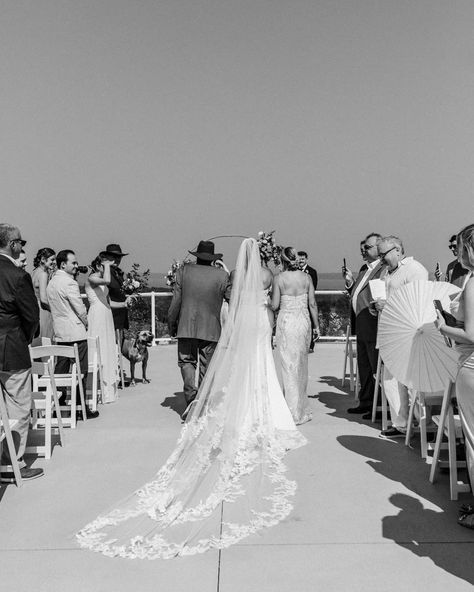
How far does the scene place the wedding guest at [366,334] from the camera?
773cm

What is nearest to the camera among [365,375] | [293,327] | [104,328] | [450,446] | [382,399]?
[450,446]

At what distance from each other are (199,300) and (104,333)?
2.14m

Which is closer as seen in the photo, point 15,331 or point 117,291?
point 15,331

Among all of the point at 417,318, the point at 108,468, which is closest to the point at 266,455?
the point at 108,468

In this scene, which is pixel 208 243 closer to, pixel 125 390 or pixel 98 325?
pixel 98 325

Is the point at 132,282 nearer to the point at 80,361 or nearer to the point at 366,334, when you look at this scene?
the point at 80,361

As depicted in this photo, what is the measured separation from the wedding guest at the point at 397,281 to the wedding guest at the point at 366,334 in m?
0.65

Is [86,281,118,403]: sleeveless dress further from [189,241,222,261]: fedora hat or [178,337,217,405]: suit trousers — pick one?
[189,241,222,261]: fedora hat

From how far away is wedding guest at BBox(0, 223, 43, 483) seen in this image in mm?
5289

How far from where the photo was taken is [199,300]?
7.81 meters

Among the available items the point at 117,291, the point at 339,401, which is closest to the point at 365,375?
the point at 339,401

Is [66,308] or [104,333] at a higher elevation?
[66,308]

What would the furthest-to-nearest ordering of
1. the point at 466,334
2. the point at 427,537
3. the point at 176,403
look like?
the point at 176,403 → the point at 427,537 → the point at 466,334

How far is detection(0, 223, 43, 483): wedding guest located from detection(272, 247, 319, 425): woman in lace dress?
3.22 metres
